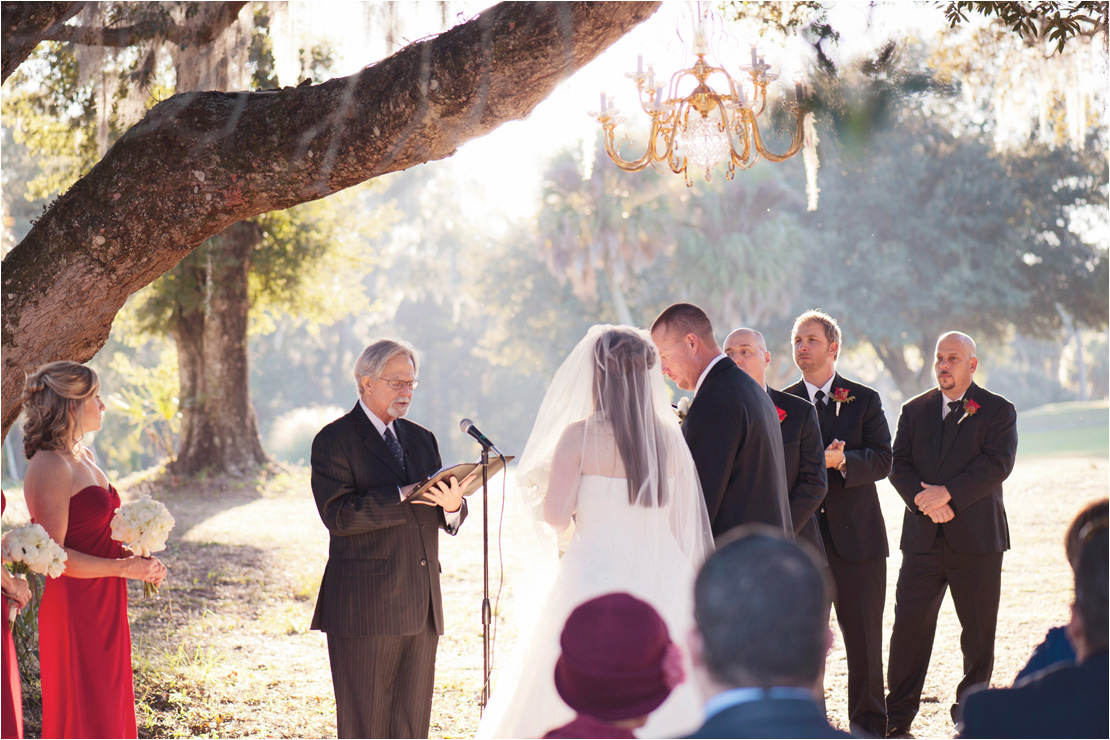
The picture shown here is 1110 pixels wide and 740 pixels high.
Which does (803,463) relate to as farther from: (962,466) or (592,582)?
(592,582)

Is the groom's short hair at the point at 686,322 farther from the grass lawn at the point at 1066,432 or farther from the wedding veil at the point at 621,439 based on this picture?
the grass lawn at the point at 1066,432

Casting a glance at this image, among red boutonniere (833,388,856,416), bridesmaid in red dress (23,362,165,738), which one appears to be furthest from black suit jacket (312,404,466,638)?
red boutonniere (833,388,856,416)

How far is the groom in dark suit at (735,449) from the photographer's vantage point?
4457 millimetres

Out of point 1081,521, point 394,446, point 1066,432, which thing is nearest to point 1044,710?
point 1081,521

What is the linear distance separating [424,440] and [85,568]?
5.27 feet

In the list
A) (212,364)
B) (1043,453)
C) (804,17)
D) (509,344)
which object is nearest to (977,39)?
(804,17)

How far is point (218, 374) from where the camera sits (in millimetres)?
17641

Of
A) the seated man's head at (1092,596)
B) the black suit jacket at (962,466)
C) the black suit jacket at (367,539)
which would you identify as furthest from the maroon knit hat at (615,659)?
the black suit jacket at (962,466)

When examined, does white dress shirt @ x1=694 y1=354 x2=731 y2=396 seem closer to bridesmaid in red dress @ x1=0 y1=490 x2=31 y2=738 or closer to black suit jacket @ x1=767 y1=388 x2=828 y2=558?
black suit jacket @ x1=767 y1=388 x2=828 y2=558

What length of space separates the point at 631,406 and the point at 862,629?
2495 millimetres

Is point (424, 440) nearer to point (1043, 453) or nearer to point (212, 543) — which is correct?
point (212, 543)

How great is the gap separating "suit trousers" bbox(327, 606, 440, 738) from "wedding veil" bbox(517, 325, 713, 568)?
104 centimetres

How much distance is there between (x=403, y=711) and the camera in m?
4.64

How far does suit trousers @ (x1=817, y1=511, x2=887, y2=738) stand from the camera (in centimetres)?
552
